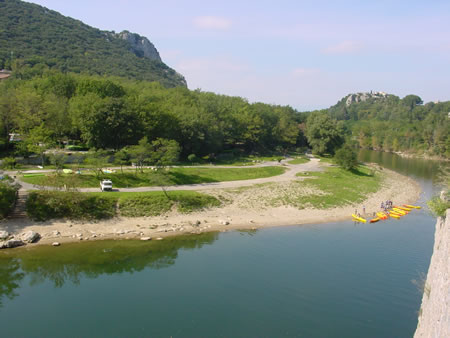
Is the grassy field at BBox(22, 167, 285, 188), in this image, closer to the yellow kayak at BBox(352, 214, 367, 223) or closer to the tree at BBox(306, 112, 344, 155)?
the yellow kayak at BBox(352, 214, 367, 223)

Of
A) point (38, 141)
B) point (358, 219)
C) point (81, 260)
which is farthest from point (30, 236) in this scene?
point (358, 219)

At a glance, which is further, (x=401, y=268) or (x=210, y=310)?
(x=401, y=268)

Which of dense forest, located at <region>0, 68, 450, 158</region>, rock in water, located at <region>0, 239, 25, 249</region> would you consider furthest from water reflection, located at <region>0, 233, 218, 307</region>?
dense forest, located at <region>0, 68, 450, 158</region>

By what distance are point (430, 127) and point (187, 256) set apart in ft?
446

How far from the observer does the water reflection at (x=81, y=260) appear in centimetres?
2761

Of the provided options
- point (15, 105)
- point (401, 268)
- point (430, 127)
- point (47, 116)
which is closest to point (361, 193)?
point (401, 268)

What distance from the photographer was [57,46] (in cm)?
14375

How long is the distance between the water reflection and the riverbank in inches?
80.8

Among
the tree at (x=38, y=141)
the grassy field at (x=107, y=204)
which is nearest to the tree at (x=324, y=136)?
the grassy field at (x=107, y=204)

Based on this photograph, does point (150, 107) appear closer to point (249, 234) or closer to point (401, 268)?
point (249, 234)

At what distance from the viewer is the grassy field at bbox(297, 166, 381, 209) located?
5056 centimetres

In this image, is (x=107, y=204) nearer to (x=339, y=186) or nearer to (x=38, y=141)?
(x=38, y=141)

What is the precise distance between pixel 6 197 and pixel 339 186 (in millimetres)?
49468

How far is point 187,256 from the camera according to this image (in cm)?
3262
